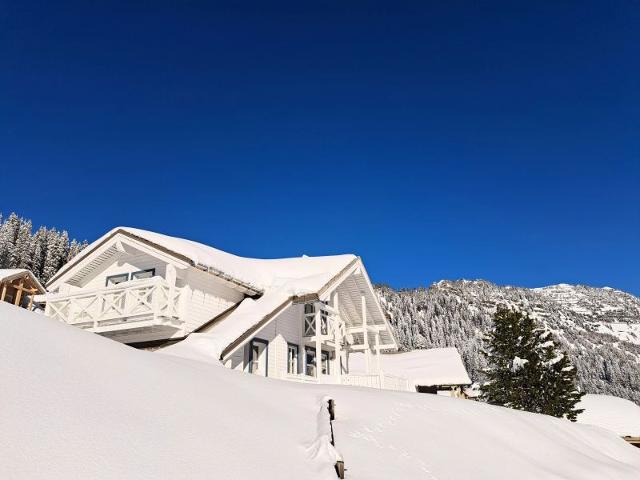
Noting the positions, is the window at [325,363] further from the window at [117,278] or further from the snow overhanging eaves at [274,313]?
the window at [117,278]

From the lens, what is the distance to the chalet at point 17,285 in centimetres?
3509

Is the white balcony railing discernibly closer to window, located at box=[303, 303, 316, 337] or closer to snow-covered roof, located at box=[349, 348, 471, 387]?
window, located at box=[303, 303, 316, 337]

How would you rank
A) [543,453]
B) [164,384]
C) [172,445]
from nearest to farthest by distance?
[172,445] → [164,384] → [543,453]

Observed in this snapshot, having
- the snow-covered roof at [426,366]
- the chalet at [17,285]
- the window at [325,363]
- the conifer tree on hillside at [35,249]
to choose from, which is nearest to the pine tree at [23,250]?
the conifer tree on hillside at [35,249]

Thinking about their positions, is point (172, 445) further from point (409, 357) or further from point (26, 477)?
point (409, 357)

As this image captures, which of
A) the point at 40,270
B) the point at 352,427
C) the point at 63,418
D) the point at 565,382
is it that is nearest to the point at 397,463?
the point at 352,427

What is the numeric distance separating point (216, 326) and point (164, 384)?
11098mm

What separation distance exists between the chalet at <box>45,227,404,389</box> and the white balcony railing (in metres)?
0.04

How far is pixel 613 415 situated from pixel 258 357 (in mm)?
47061

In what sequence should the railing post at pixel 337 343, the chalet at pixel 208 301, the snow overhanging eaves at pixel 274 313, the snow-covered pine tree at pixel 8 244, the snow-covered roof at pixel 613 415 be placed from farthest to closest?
the snow-covered pine tree at pixel 8 244 → the snow-covered roof at pixel 613 415 → the railing post at pixel 337 343 → the chalet at pixel 208 301 → the snow overhanging eaves at pixel 274 313

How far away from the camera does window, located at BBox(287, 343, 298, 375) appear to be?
798 inches

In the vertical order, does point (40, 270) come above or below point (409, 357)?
above

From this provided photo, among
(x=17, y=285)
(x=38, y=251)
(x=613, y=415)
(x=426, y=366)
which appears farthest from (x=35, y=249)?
(x=613, y=415)

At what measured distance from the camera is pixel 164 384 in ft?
19.3
